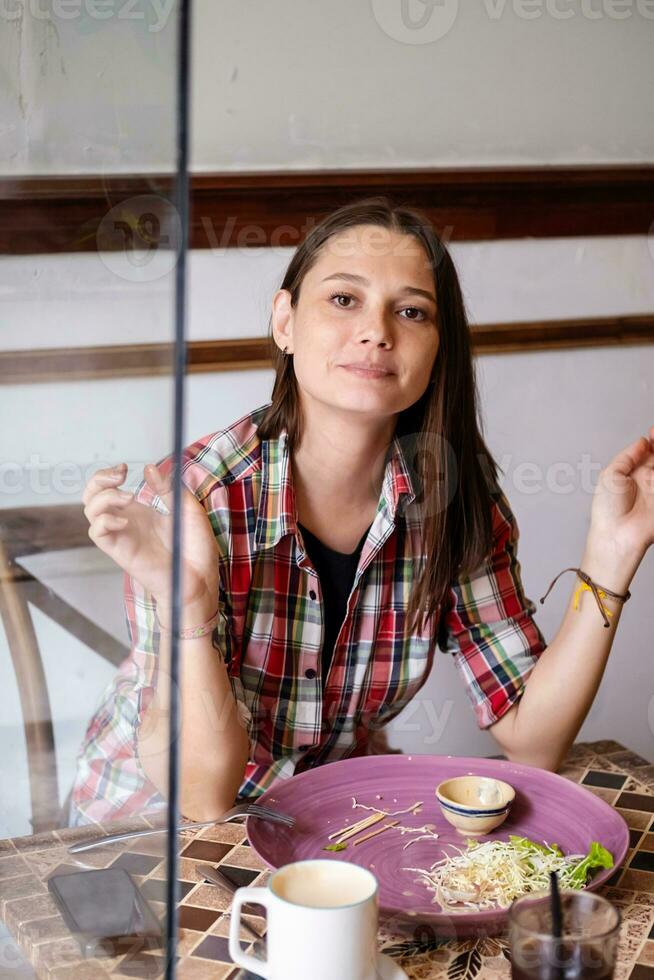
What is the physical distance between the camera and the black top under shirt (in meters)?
1.00

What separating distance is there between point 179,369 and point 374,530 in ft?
2.31

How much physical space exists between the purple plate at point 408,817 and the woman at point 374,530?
0.51 feet

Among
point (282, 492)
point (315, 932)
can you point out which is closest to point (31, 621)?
point (315, 932)

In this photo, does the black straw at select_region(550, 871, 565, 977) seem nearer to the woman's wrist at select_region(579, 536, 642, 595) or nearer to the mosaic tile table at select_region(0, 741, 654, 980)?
the mosaic tile table at select_region(0, 741, 654, 980)

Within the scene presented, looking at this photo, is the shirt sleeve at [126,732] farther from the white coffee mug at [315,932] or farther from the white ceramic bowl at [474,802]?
the white ceramic bowl at [474,802]

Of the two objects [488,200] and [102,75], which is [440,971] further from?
[488,200]

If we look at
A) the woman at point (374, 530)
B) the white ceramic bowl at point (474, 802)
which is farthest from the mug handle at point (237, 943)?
the woman at point (374, 530)

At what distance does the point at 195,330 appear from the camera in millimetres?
1581

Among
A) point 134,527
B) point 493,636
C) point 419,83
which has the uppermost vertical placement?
point 419,83

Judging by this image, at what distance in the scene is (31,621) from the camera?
0.36 meters

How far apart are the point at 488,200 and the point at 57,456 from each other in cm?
148

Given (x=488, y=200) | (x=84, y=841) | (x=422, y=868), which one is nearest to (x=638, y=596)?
(x=488, y=200)

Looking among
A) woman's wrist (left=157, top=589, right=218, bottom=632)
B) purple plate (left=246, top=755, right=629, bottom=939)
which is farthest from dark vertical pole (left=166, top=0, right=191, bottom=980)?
woman's wrist (left=157, top=589, right=218, bottom=632)

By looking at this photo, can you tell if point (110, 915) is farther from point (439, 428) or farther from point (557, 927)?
point (439, 428)
